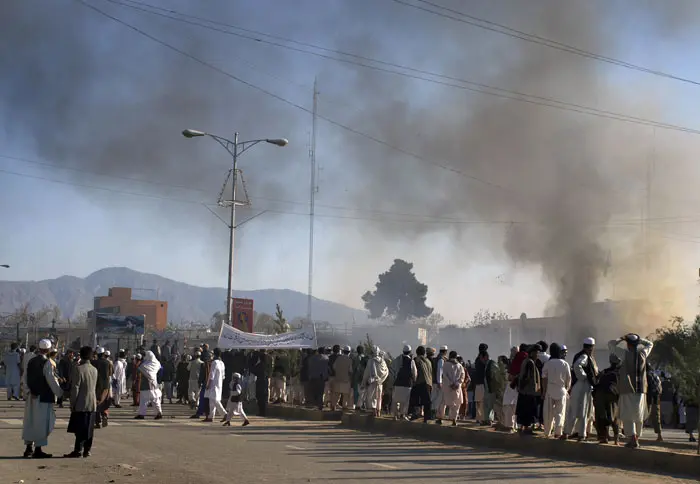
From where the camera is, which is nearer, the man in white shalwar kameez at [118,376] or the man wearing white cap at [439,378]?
the man wearing white cap at [439,378]

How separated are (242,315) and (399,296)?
77.6 m

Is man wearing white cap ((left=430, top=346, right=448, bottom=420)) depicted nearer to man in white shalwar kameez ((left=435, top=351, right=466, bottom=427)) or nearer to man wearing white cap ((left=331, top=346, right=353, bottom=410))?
man in white shalwar kameez ((left=435, top=351, right=466, bottom=427))

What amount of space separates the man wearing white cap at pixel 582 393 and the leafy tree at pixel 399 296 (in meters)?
93.3

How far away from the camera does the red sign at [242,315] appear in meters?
31.2

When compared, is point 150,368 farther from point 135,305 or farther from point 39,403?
point 135,305

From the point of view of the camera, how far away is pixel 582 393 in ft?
45.1

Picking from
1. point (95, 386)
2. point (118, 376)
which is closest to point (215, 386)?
point (118, 376)

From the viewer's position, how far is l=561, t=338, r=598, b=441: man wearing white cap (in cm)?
1369

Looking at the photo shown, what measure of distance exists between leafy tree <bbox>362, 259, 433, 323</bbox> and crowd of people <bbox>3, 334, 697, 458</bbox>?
78.7m

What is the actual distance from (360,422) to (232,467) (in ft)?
25.7

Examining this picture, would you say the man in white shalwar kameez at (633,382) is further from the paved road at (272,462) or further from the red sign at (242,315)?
the red sign at (242,315)

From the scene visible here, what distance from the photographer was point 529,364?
14.3m

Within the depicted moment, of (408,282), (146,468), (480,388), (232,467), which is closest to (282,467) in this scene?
(232,467)

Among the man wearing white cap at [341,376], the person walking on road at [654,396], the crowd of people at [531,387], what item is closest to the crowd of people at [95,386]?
the man wearing white cap at [341,376]
